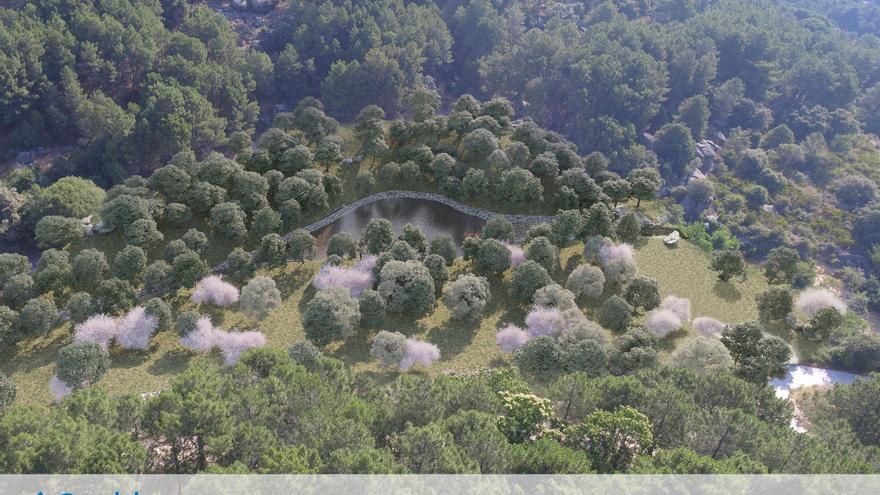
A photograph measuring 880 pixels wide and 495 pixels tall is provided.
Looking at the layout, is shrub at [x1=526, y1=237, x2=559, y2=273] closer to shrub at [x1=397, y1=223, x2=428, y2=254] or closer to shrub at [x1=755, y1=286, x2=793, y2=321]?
shrub at [x1=397, y1=223, x2=428, y2=254]

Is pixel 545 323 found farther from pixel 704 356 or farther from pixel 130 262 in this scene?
pixel 130 262

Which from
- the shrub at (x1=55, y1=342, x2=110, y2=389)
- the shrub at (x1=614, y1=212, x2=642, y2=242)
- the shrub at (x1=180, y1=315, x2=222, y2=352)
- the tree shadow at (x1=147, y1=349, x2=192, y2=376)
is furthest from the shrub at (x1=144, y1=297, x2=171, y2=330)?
the shrub at (x1=614, y1=212, x2=642, y2=242)

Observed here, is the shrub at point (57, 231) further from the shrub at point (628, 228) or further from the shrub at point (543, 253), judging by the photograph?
the shrub at point (628, 228)

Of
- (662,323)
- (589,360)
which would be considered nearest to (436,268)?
(589,360)

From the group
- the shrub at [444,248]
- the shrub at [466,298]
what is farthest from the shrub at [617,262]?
the shrub at [444,248]

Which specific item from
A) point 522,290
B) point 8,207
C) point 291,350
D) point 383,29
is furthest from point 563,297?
Answer: point 383,29
